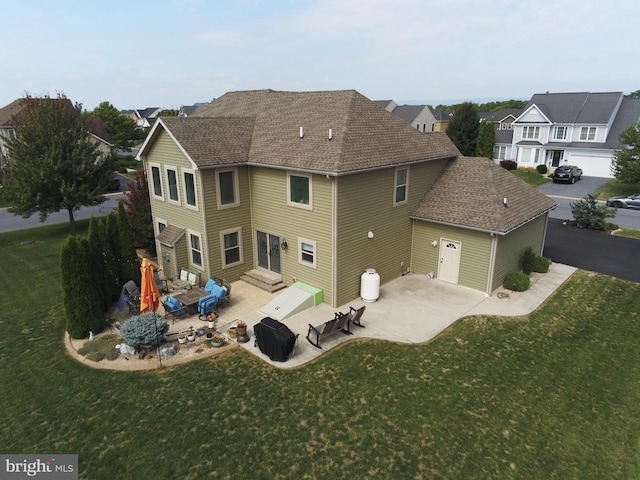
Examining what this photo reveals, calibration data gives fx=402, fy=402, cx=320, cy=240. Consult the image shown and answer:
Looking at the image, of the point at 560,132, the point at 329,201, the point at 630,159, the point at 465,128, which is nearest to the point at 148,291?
the point at 329,201

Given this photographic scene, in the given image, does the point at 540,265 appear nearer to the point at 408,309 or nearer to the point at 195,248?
the point at 408,309

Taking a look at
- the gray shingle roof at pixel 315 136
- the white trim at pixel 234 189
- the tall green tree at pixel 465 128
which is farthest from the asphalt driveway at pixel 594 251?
the tall green tree at pixel 465 128

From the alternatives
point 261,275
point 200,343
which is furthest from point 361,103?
point 200,343

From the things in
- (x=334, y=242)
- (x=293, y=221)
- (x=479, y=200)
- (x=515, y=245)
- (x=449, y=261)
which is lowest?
(x=449, y=261)

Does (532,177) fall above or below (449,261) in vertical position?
above

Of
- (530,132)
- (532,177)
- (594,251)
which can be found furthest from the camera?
(530,132)

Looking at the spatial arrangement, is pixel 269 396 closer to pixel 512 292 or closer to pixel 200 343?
pixel 200 343

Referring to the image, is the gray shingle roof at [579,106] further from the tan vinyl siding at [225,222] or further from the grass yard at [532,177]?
the tan vinyl siding at [225,222]
